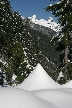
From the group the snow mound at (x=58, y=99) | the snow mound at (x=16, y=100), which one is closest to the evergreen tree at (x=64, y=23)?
the snow mound at (x=58, y=99)

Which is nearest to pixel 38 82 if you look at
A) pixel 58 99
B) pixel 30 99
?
pixel 58 99

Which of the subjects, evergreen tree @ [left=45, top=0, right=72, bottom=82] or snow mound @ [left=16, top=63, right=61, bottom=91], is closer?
snow mound @ [left=16, top=63, right=61, bottom=91]

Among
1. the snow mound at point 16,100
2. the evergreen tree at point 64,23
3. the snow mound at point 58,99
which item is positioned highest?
the evergreen tree at point 64,23

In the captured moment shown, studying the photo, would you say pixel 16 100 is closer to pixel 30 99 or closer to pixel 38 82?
pixel 30 99

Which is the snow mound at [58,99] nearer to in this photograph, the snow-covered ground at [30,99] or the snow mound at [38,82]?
the snow-covered ground at [30,99]

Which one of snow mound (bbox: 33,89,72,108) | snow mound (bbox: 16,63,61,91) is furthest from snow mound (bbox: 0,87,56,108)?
snow mound (bbox: 16,63,61,91)

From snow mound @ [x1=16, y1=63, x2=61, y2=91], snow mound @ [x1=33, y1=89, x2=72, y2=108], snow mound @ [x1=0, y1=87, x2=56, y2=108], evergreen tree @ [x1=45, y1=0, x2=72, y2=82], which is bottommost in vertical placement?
snow mound @ [x1=0, y1=87, x2=56, y2=108]

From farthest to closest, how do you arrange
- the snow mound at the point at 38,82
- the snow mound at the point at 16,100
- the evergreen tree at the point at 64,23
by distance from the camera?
1. the evergreen tree at the point at 64,23
2. the snow mound at the point at 38,82
3. the snow mound at the point at 16,100

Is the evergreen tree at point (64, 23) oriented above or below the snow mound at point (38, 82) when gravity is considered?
above

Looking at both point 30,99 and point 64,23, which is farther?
point 64,23

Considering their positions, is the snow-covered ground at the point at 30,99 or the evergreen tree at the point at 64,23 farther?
the evergreen tree at the point at 64,23

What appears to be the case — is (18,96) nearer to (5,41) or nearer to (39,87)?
(39,87)

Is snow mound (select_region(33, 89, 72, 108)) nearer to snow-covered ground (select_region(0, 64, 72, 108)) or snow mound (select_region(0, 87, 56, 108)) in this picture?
snow-covered ground (select_region(0, 64, 72, 108))

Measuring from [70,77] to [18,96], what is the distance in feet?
41.7
